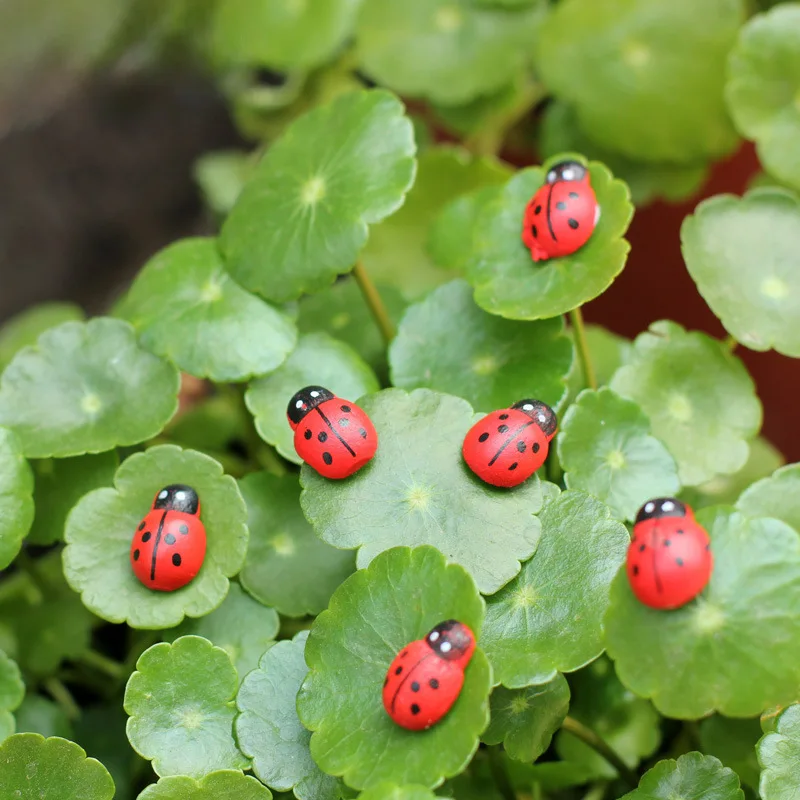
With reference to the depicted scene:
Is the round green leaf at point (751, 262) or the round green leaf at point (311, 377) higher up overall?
the round green leaf at point (311, 377)

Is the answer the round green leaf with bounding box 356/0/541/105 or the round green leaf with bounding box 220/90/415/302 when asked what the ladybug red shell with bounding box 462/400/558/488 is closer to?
the round green leaf with bounding box 220/90/415/302

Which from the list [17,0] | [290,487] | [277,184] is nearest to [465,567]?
[290,487]

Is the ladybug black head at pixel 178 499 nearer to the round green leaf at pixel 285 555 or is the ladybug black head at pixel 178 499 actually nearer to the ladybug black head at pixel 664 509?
the round green leaf at pixel 285 555

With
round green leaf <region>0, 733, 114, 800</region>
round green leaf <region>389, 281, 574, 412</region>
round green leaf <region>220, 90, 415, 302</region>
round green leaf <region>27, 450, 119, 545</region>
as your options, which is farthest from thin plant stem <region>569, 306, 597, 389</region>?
round green leaf <region>0, 733, 114, 800</region>

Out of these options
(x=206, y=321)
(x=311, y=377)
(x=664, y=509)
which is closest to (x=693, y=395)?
(x=664, y=509)

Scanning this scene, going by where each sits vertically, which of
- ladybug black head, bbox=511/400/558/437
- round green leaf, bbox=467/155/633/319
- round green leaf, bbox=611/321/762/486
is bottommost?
round green leaf, bbox=611/321/762/486

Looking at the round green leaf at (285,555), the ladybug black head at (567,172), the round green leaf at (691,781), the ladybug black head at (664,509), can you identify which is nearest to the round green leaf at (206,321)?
the round green leaf at (285,555)

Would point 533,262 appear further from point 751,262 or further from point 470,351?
point 751,262
